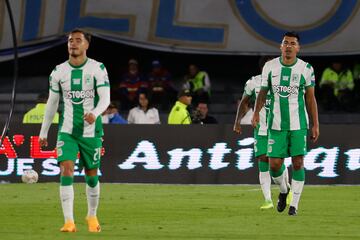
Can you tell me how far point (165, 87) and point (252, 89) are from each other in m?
13.5

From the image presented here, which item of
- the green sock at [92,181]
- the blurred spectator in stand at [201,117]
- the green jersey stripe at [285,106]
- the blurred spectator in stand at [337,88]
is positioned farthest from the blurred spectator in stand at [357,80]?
the green sock at [92,181]

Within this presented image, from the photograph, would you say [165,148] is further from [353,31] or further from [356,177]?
[353,31]

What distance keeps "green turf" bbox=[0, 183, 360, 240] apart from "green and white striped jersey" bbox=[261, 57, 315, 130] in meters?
1.19

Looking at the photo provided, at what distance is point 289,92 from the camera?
53.3ft

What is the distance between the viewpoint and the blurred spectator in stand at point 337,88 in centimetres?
3083

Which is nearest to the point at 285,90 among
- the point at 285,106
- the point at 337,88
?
the point at 285,106

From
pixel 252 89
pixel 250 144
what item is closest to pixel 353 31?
pixel 250 144

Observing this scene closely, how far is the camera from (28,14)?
30641mm

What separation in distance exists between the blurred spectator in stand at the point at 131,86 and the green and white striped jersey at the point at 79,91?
16.9m

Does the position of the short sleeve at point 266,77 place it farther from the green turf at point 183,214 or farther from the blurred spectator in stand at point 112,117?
the blurred spectator in stand at point 112,117

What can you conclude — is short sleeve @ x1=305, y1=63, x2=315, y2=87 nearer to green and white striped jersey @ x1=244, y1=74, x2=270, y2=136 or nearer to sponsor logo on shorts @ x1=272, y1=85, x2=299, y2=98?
sponsor logo on shorts @ x1=272, y1=85, x2=299, y2=98

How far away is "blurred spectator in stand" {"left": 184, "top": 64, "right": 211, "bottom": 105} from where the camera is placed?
31.0 m

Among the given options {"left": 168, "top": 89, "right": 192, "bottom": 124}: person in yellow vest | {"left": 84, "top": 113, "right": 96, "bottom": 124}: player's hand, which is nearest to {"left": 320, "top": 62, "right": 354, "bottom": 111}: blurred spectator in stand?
{"left": 168, "top": 89, "right": 192, "bottom": 124}: person in yellow vest

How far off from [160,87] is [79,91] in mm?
17502
